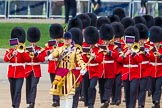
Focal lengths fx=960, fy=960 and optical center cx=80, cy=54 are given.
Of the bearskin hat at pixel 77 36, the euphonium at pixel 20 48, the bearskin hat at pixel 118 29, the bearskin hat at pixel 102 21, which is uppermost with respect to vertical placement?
the bearskin hat at pixel 102 21

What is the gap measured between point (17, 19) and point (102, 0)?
3.36 m

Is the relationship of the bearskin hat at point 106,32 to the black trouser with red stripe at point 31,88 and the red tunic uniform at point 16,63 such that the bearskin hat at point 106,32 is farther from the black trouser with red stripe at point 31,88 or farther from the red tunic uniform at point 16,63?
the red tunic uniform at point 16,63

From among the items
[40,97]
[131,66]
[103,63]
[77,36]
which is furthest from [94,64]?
[40,97]

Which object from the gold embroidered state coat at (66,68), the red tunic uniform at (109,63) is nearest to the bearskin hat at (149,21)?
the red tunic uniform at (109,63)

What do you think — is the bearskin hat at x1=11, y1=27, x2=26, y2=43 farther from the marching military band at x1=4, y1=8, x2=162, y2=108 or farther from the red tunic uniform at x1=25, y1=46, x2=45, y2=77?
the red tunic uniform at x1=25, y1=46, x2=45, y2=77

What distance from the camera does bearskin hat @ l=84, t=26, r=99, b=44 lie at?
1934 cm

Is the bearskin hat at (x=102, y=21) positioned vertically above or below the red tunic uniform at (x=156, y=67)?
above

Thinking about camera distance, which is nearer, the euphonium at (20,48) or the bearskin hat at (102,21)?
the euphonium at (20,48)

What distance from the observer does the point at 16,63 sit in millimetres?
18438

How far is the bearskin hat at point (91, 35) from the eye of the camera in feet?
A: 63.5

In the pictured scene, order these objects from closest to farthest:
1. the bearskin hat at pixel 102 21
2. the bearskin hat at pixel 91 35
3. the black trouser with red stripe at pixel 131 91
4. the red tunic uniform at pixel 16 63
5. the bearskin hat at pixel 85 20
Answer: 1. the black trouser with red stripe at pixel 131 91
2. the red tunic uniform at pixel 16 63
3. the bearskin hat at pixel 91 35
4. the bearskin hat at pixel 85 20
5. the bearskin hat at pixel 102 21

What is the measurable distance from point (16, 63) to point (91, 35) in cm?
189

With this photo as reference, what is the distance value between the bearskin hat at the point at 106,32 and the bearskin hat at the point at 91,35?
0.68 ft

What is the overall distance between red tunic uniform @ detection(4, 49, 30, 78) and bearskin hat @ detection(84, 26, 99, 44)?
4.96 ft
